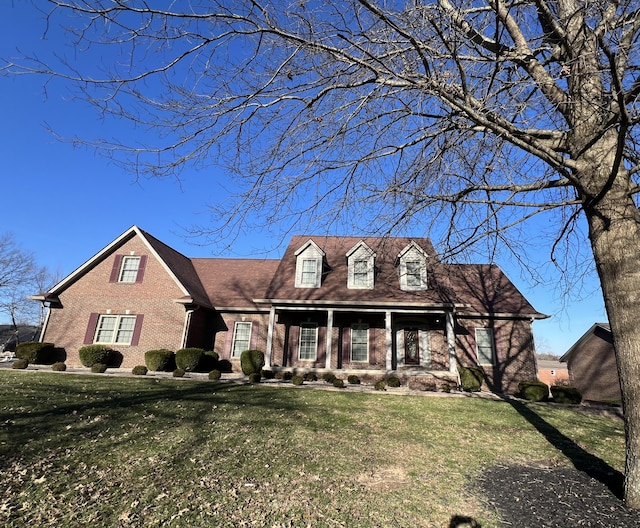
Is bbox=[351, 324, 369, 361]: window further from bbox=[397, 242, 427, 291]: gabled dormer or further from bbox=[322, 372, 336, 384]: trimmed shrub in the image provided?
bbox=[397, 242, 427, 291]: gabled dormer

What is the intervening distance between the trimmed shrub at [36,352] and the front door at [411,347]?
1786 centimetres

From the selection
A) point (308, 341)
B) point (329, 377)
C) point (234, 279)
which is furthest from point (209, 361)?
point (329, 377)

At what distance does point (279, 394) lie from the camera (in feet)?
36.2

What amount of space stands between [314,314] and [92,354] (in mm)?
10958

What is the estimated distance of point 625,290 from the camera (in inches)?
174

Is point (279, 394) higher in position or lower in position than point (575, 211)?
lower

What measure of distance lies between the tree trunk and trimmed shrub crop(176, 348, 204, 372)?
15585 millimetres

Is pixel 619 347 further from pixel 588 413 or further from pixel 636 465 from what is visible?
pixel 588 413

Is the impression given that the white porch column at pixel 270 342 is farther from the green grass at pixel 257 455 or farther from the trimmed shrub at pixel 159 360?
the green grass at pixel 257 455

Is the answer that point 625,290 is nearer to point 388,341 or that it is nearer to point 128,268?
point 388,341

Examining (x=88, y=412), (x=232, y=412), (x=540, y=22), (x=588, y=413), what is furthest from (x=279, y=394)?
(x=540, y=22)

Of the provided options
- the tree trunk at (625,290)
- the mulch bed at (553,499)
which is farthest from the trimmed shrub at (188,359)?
the tree trunk at (625,290)

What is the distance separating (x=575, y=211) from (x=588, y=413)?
8.18 metres

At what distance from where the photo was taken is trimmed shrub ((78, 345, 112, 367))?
53.8 ft
